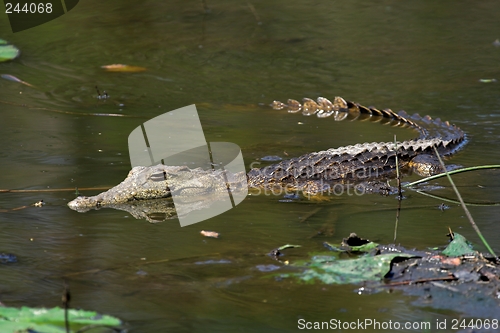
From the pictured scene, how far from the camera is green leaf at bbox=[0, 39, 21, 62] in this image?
9.28 m

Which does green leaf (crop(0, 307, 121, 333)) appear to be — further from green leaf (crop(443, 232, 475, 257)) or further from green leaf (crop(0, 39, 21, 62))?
green leaf (crop(0, 39, 21, 62))

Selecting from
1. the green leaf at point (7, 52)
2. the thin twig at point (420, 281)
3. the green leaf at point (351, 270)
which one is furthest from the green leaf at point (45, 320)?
the green leaf at point (7, 52)

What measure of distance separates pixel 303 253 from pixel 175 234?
3.00 ft

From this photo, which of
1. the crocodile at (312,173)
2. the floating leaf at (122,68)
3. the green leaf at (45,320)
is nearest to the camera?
the green leaf at (45,320)

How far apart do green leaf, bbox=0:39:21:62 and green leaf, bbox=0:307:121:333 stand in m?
7.31

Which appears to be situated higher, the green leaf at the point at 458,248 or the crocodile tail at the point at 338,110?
the green leaf at the point at 458,248

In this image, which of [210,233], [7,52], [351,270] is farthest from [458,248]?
[7,52]

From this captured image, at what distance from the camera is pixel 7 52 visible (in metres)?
9.37

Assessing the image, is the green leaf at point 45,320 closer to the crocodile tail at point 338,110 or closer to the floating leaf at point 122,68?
the crocodile tail at point 338,110

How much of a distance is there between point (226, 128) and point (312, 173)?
168 centimetres

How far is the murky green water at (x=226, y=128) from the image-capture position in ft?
10.6

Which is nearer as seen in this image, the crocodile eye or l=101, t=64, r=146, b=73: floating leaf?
the crocodile eye

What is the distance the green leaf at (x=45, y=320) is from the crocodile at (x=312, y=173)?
1.92 meters

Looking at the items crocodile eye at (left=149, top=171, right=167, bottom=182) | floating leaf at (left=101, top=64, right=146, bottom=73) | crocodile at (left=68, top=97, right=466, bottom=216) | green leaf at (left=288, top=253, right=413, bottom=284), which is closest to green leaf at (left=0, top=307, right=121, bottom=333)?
green leaf at (left=288, top=253, right=413, bottom=284)
